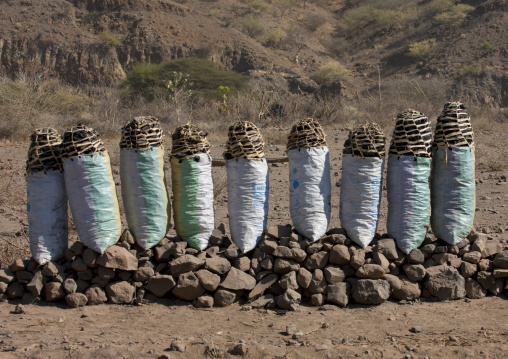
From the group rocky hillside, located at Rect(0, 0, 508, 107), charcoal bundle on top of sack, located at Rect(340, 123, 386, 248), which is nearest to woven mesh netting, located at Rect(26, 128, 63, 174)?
charcoal bundle on top of sack, located at Rect(340, 123, 386, 248)

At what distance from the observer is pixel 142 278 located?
4.46 meters

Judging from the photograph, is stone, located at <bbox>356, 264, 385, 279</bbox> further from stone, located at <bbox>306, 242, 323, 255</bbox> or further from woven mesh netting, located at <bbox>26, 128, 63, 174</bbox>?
woven mesh netting, located at <bbox>26, 128, 63, 174</bbox>

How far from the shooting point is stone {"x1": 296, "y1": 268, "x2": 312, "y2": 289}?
438 cm

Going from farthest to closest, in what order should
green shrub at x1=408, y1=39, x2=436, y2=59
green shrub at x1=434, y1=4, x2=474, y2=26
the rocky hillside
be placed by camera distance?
green shrub at x1=434, y1=4, x2=474, y2=26 < green shrub at x1=408, y1=39, x2=436, y2=59 < the rocky hillside

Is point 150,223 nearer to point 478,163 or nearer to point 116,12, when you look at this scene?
point 478,163

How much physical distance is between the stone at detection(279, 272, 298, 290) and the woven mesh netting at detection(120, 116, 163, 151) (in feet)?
5.14

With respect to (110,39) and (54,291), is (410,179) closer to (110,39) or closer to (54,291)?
(54,291)

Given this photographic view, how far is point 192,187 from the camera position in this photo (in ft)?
14.8

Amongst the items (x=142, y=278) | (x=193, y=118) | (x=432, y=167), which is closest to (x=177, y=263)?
(x=142, y=278)

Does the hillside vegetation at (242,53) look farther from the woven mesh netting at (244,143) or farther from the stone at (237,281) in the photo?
the stone at (237,281)

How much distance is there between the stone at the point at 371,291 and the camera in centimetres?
432

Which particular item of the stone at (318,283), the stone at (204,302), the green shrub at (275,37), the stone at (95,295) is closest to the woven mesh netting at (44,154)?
the stone at (95,295)

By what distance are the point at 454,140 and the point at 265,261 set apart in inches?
75.3

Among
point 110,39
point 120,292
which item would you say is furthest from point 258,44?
point 120,292
